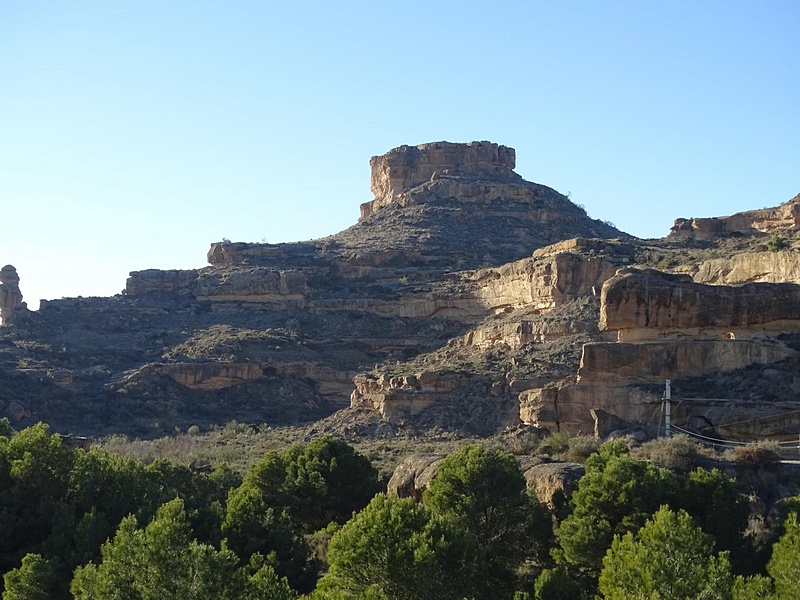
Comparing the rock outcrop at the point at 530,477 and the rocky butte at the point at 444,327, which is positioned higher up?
the rocky butte at the point at 444,327

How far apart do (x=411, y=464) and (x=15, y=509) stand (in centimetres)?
1133

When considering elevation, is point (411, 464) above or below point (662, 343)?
below

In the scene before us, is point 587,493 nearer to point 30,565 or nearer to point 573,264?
point 30,565

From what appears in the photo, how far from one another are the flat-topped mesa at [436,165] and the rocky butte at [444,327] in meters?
0.17

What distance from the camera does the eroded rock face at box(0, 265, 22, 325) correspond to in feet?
291

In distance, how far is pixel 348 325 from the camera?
84000mm


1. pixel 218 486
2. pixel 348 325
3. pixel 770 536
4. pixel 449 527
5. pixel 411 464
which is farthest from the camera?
pixel 348 325

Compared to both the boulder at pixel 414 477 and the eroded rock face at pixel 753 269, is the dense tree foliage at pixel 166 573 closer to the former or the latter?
the boulder at pixel 414 477

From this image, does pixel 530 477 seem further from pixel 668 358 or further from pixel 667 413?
pixel 668 358

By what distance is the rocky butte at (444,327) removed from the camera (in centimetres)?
4609

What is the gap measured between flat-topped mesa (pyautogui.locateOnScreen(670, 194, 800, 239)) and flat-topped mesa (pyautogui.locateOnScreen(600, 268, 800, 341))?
3508 cm

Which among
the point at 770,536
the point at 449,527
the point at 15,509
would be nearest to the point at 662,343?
the point at 770,536

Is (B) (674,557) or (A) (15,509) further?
(A) (15,509)

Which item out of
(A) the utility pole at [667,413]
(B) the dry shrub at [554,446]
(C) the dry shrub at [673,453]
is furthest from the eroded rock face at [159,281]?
(C) the dry shrub at [673,453]
